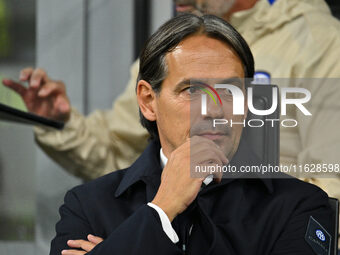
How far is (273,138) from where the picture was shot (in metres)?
2.02

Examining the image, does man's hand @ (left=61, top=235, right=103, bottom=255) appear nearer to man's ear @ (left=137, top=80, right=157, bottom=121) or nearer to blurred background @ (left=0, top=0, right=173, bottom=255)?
man's ear @ (left=137, top=80, right=157, bottom=121)

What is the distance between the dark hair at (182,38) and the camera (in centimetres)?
181

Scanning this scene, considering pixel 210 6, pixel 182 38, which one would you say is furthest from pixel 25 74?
pixel 182 38

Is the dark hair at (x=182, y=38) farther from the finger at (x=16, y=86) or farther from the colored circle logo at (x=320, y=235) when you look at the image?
the finger at (x=16, y=86)

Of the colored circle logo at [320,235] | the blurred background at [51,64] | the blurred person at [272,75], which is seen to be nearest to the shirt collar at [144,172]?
the colored circle logo at [320,235]

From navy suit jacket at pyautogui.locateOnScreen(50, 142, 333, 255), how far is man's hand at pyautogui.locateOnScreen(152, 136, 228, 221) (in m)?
0.05

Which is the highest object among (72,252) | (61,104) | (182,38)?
(182,38)

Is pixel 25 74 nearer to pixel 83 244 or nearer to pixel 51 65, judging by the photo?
pixel 51 65

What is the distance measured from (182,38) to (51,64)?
1794 mm

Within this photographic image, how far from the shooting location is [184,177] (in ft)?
5.70

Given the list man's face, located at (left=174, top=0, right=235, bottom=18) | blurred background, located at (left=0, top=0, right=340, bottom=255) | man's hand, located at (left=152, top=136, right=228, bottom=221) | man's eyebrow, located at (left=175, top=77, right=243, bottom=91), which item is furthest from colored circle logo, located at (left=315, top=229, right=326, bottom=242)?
blurred background, located at (left=0, top=0, right=340, bottom=255)

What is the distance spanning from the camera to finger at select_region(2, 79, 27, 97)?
2.99 m

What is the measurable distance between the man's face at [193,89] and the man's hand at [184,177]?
5 centimetres

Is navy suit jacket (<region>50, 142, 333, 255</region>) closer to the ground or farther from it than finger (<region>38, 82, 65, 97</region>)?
closer to the ground
